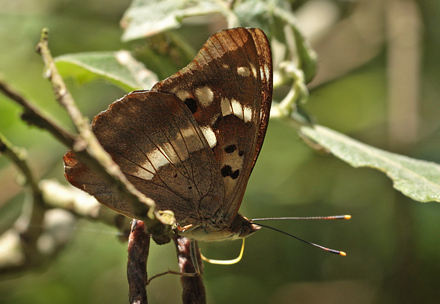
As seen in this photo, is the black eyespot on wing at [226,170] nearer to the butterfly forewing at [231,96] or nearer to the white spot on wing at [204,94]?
the butterfly forewing at [231,96]

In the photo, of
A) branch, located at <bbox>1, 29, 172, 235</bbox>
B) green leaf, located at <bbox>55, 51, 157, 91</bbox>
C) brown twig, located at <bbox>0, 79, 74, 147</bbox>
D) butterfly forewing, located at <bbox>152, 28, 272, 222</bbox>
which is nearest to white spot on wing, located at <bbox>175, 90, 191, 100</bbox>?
butterfly forewing, located at <bbox>152, 28, 272, 222</bbox>

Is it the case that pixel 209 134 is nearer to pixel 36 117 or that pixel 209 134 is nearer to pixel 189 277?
pixel 189 277

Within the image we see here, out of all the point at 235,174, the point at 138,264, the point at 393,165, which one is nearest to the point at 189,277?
the point at 138,264

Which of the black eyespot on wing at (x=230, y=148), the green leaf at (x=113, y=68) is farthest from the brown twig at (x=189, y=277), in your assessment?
the green leaf at (x=113, y=68)

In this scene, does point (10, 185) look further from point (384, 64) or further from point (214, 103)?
point (384, 64)

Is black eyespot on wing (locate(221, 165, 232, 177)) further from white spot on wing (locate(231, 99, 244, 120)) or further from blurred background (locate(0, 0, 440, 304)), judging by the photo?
blurred background (locate(0, 0, 440, 304))

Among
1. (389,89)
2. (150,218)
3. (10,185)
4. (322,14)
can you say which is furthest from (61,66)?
(389,89)
